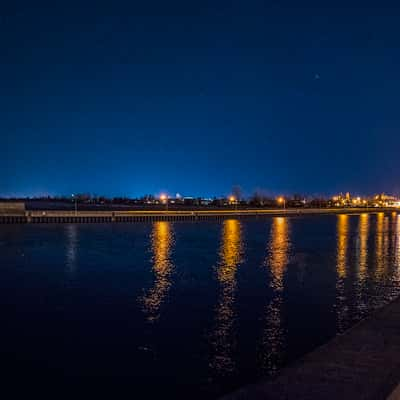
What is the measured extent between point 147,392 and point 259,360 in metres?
2.45

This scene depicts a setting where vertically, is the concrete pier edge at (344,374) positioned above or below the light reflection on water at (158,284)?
above

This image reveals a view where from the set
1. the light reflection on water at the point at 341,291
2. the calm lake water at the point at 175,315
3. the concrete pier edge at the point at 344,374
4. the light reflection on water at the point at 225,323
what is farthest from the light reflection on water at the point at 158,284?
the concrete pier edge at the point at 344,374

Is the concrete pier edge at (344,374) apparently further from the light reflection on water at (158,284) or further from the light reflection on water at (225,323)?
the light reflection on water at (158,284)

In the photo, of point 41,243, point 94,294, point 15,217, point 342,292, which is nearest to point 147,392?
point 94,294

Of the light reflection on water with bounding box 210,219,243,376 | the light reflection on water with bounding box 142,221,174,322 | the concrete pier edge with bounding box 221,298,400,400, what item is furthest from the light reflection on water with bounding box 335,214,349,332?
the light reflection on water with bounding box 142,221,174,322

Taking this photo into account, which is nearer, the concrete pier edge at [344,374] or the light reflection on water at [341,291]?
the concrete pier edge at [344,374]

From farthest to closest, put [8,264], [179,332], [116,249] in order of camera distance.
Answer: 1. [116,249]
2. [8,264]
3. [179,332]

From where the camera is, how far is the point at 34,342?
10234mm

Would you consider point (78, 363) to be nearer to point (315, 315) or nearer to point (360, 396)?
point (360, 396)

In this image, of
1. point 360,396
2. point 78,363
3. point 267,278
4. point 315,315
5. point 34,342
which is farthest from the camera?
point 267,278

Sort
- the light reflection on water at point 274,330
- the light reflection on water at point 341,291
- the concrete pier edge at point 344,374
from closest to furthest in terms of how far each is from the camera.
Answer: the concrete pier edge at point 344,374, the light reflection on water at point 274,330, the light reflection on water at point 341,291

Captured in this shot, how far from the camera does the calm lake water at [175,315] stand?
862 cm

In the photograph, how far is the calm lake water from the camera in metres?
8.62

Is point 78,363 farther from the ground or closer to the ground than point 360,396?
closer to the ground
